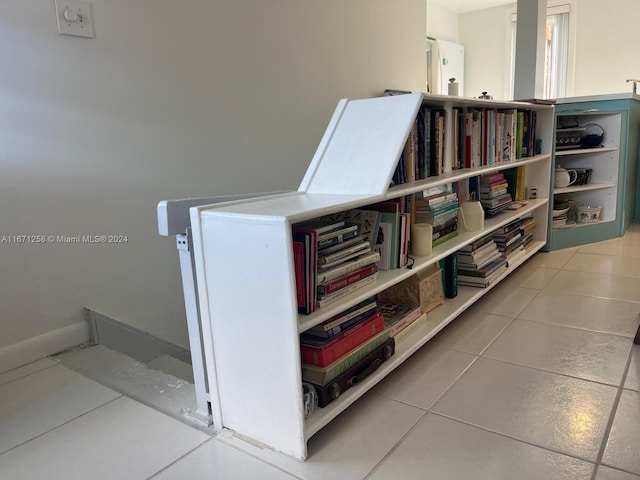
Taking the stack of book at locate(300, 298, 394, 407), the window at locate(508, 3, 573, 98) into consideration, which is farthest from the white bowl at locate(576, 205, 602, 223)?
the window at locate(508, 3, 573, 98)

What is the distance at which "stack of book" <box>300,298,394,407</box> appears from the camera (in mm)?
1378

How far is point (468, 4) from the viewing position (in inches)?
240

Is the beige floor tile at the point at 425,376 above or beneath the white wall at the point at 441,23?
beneath

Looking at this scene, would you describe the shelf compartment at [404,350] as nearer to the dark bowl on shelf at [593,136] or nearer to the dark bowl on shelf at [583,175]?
the dark bowl on shelf at [583,175]

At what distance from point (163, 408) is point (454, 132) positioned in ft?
5.15

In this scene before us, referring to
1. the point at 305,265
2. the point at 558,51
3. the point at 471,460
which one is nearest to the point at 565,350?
the point at 471,460

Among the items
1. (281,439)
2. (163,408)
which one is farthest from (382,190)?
(163,408)

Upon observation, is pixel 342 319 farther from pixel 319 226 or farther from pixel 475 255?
pixel 475 255

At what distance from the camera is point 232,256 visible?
127 cm

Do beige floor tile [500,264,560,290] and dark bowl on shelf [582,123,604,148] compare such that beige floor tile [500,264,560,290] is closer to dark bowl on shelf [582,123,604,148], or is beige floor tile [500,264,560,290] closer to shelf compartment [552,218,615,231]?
shelf compartment [552,218,615,231]

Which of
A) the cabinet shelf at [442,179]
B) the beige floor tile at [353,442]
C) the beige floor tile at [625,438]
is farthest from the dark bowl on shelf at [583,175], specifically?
the beige floor tile at [353,442]

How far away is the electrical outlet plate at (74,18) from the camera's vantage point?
1789 mm

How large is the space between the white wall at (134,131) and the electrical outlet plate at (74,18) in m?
0.03

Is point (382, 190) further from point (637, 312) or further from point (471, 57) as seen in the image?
point (471, 57)
